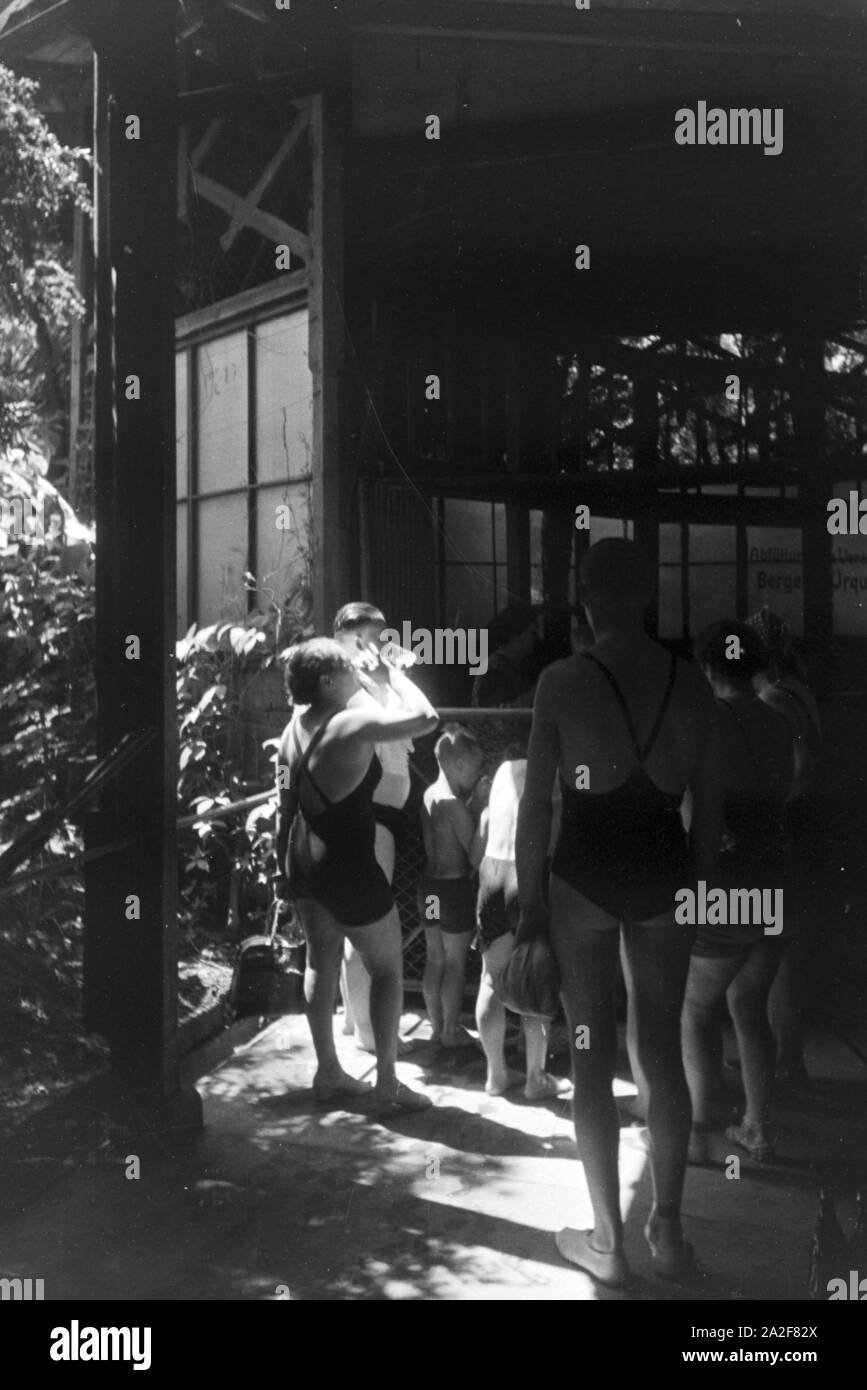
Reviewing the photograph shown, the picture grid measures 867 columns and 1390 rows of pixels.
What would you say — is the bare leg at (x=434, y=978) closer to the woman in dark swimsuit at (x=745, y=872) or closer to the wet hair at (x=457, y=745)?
the wet hair at (x=457, y=745)

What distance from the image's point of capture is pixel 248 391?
8.73 metres

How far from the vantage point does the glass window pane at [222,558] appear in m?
8.88

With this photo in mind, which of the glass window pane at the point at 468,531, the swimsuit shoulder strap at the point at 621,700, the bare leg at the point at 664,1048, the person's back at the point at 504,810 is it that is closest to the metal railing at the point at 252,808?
the person's back at the point at 504,810

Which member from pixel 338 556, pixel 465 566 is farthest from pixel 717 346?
pixel 338 556

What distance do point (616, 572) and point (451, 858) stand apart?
2286 millimetres

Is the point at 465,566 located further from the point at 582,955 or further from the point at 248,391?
the point at 582,955

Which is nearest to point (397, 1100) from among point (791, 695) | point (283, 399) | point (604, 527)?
point (791, 695)

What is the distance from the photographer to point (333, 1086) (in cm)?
526

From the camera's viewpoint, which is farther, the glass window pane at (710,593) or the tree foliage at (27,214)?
the glass window pane at (710,593)

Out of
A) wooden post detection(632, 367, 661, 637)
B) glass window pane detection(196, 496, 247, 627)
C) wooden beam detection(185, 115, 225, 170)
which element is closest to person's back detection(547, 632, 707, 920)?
wooden post detection(632, 367, 661, 637)

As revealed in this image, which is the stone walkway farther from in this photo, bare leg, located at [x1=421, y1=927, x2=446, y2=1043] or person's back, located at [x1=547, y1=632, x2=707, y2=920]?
person's back, located at [x1=547, y1=632, x2=707, y2=920]

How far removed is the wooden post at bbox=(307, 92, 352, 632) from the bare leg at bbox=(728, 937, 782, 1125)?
3.42 m

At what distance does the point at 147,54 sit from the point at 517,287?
11.7ft

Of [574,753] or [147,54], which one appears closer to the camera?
[574,753]
